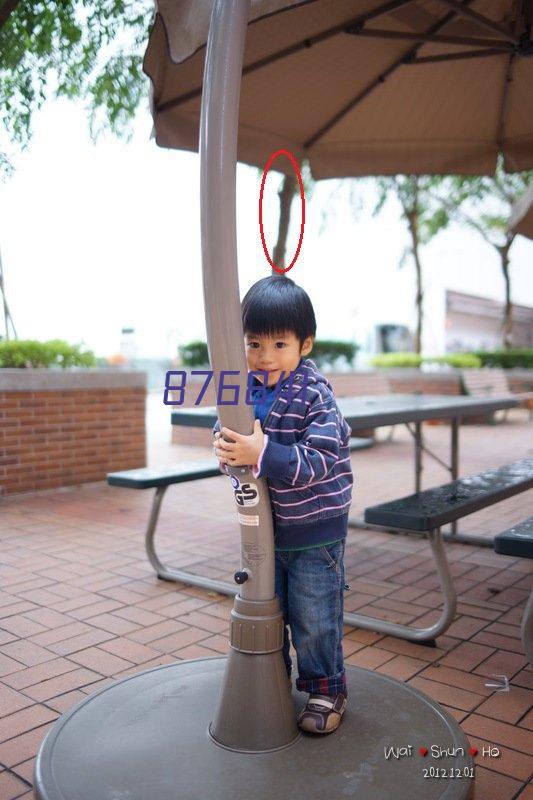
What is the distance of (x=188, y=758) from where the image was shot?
1.94 metres

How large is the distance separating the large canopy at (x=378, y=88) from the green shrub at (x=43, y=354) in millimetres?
3085

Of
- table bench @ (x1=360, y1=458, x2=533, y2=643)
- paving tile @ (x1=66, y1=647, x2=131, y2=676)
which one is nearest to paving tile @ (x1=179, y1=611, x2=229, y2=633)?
paving tile @ (x1=66, y1=647, x2=131, y2=676)

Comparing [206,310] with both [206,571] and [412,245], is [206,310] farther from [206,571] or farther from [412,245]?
[412,245]

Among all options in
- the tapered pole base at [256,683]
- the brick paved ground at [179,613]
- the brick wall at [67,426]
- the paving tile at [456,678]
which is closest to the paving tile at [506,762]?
the brick paved ground at [179,613]

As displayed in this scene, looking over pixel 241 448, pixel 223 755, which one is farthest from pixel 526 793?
pixel 241 448

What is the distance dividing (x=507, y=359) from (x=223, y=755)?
15.7 metres

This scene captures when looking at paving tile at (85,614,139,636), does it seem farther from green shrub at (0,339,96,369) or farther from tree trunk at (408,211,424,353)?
tree trunk at (408,211,424,353)

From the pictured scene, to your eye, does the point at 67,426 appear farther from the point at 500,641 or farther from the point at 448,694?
the point at 448,694

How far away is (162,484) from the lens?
3.71 m

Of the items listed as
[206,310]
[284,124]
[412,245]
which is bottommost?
[206,310]

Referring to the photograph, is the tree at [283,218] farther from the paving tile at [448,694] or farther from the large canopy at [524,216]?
the paving tile at [448,694]

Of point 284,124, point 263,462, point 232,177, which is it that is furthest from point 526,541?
point 284,124

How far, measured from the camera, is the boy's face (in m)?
1.96

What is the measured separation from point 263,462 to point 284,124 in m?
3.03
